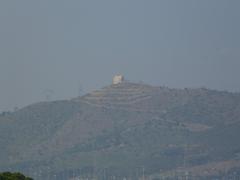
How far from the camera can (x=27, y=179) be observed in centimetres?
10038

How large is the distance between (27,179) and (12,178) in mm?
2821

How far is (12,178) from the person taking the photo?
97688 millimetres
